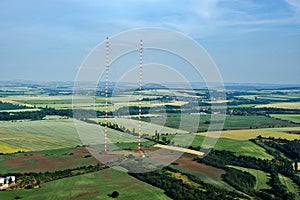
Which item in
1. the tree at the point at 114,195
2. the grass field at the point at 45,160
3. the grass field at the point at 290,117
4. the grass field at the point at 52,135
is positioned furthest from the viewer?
the grass field at the point at 290,117

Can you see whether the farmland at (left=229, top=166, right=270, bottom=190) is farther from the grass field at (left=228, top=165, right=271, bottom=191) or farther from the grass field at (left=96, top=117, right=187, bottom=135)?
the grass field at (left=96, top=117, right=187, bottom=135)

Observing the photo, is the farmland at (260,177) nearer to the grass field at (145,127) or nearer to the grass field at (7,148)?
the grass field at (145,127)

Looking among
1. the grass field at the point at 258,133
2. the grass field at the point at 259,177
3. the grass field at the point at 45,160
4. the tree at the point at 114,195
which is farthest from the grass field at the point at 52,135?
Result: the grass field at the point at 258,133

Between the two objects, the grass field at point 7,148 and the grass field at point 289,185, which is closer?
the grass field at point 289,185

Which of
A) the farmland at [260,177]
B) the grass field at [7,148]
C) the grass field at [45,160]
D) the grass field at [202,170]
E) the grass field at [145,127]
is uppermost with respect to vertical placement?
the grass field at [145,127]

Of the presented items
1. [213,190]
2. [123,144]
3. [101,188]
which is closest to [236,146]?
[123,144]

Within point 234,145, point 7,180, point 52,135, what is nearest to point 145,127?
point 234,145
